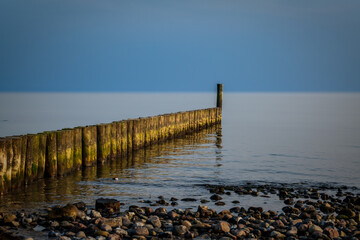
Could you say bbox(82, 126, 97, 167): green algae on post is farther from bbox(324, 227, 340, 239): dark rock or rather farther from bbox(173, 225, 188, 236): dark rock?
bbox(324, 227, 340, 239): dark rock

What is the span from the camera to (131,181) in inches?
492

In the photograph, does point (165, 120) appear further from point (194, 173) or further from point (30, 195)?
point (30, 195)

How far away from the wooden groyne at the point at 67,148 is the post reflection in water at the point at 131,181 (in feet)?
0.80

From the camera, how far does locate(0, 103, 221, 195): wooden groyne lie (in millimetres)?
9914

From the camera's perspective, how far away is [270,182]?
13133mm

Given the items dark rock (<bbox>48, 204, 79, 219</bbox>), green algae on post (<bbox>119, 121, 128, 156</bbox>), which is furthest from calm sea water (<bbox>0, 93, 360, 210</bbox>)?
dark rock (<bbox>48, 204, 79, 219</bbox>)

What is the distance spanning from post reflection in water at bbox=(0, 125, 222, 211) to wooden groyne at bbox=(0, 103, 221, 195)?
0.80ft

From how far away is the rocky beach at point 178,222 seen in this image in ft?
23.9

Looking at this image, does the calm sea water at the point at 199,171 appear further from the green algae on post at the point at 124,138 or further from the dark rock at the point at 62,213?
the dark rock at the point at 62,213

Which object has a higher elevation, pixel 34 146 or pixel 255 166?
pixel 34 146

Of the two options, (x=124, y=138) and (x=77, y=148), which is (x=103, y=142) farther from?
(x=124, y=138)

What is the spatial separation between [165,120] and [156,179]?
9.04 metres

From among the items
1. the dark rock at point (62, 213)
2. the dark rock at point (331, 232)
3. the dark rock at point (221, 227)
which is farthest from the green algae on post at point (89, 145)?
the dark rock at point (331, 232)

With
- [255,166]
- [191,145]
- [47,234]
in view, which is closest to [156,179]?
[255,166]
